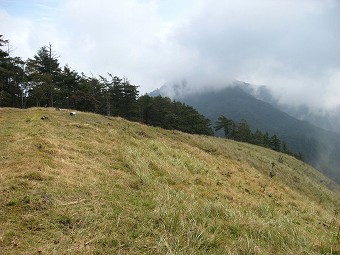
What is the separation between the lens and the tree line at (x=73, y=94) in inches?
2223

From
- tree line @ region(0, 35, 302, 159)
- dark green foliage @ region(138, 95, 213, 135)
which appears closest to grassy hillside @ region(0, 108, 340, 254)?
tree line @ region(0, 35, 302, 159)

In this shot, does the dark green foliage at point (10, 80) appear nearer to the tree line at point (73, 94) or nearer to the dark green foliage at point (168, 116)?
the tree line at point (73, 94)

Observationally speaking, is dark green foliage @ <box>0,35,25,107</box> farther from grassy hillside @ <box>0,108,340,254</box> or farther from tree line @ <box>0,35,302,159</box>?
grassy hillside @ <box>0,108,340,254</box>

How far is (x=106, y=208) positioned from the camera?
7.89 meters

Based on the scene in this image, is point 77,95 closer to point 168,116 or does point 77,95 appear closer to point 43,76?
point 43,76

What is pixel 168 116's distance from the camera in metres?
81.3

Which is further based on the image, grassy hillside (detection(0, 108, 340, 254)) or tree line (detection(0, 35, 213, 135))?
tree line (detection(0, 35, 213, 135))

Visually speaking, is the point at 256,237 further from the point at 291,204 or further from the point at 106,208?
the point at 291,204

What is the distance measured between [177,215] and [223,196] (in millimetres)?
5295

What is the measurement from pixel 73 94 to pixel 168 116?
2614 cm

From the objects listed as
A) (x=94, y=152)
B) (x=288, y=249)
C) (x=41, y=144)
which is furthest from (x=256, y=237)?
(x=41, y=144)

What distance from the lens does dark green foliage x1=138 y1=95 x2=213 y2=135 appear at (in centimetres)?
8312

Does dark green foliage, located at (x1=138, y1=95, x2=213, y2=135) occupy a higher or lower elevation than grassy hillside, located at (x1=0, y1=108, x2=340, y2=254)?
higher

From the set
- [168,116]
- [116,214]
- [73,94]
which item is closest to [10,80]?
[73,94]
